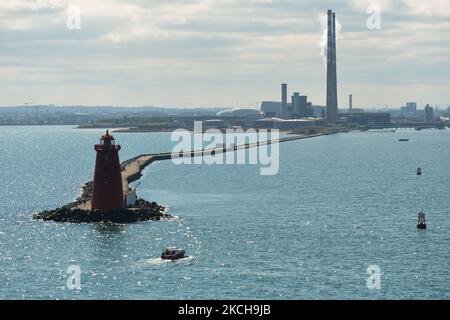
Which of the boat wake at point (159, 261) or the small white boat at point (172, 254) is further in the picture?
the small white boat at point (172, 254)

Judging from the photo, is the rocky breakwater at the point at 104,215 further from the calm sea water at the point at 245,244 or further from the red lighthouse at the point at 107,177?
the calm sea water at the point at 245,244

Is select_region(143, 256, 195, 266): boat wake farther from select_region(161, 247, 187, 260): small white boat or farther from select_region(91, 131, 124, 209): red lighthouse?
select_region(91, 131, 124, 209): red lighthouse


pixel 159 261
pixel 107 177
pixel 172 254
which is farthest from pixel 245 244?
pixel 107 177

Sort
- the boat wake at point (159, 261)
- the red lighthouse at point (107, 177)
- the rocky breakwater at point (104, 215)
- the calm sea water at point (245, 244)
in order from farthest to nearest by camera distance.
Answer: the rocky breakwater at point (104, 215)
the red lighthouse at point (107, 177)
the boat wake at point (159, 261)
the calm sea water at point (245, 244)

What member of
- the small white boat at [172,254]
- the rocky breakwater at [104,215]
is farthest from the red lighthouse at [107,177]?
the small white boat at [172,254]

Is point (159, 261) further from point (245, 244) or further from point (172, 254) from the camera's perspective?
point (245, 244)
